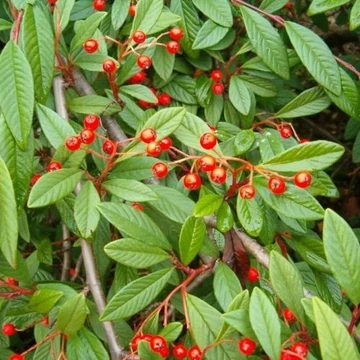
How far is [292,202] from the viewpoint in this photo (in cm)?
107

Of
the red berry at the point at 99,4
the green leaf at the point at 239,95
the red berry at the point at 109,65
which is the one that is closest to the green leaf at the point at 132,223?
the red berry at the point at 109,65

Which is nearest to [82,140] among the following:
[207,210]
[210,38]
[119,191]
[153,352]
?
[119,191]

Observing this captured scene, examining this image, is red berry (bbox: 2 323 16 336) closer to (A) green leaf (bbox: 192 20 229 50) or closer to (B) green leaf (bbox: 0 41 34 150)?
(B) green leaf (bbox: 0 41 34 150)

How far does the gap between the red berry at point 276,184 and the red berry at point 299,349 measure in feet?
0.81

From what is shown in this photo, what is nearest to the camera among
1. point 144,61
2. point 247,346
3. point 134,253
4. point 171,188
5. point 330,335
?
point 330,335

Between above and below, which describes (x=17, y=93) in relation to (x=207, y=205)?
above

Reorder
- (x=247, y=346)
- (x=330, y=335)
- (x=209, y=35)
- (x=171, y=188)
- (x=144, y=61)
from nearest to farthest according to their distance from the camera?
(x=330, y=335) → (x=247, y=346) → (x=171, y=188) → (x=144, y=61) → (x=209, y=35)

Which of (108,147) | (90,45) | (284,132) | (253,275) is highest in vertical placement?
(90,45)

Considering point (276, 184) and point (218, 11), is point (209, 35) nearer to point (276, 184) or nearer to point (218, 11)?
point (218, 11)

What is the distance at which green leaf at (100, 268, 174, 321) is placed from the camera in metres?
1.06

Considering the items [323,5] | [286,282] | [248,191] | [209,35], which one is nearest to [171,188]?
[248,191]

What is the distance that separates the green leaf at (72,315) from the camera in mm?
1070

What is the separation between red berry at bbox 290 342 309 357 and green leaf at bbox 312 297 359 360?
0.10m

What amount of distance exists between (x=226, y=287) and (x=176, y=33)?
59 cm
